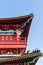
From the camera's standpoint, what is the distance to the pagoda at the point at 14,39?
21.7 meters

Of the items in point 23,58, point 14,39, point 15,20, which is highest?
point 15,20

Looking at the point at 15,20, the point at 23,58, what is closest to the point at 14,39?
the point at 15,20

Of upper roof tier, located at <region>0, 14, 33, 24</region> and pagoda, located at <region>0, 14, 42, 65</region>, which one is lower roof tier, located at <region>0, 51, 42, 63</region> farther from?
upper roof tier, located at <region>0, 14, 33, 24</region>

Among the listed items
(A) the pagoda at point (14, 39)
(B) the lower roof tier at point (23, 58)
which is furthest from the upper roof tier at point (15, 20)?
(B) the lower roof tier at point (23, 58)

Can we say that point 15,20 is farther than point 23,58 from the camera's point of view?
Yes

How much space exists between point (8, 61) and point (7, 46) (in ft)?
8.81

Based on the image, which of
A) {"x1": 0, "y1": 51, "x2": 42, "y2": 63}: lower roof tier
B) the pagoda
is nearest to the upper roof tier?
the pagoda

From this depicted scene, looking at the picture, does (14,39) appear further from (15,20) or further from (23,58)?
(23,58)

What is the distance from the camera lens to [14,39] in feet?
79.3

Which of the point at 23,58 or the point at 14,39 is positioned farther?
the point at 14,39

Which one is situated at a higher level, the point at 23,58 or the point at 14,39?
the point at 14,39

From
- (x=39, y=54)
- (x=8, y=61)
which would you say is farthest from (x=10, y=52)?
(x=39, y=54)

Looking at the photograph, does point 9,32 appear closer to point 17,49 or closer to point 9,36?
point 9,36

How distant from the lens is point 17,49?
77.8ft
